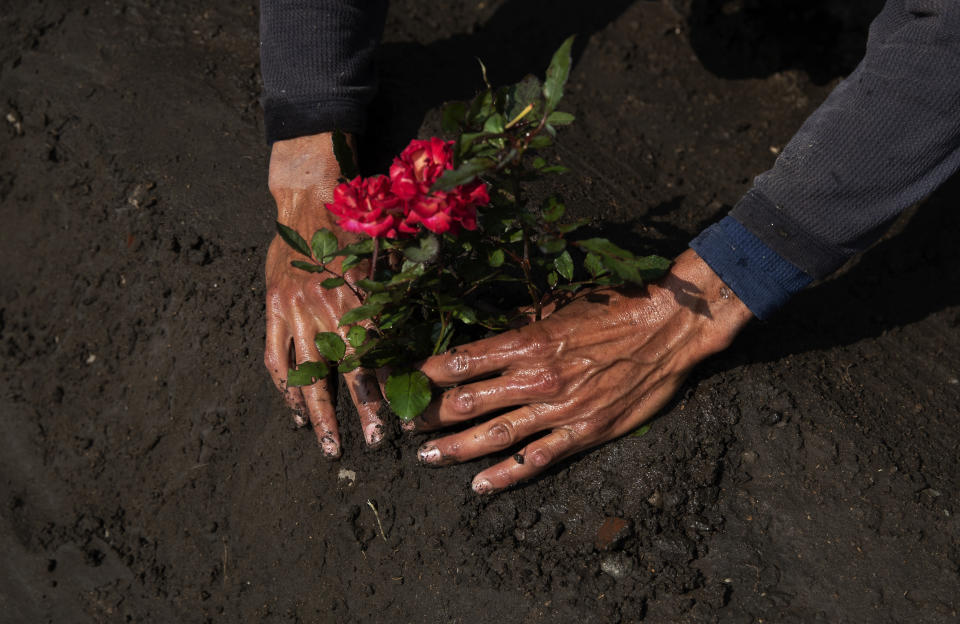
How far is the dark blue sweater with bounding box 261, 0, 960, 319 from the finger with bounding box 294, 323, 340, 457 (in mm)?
1146

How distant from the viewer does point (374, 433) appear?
2.07 meters

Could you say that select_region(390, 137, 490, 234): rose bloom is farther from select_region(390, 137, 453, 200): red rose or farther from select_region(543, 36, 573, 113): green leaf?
select_region(543, 36, 573, 113): green leaf

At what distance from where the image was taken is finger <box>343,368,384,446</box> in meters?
2.05

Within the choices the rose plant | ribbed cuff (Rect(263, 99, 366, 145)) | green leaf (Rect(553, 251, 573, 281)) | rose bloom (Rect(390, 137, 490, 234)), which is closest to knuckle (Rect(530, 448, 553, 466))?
the rose plant

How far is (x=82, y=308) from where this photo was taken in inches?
108

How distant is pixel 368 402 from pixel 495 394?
40 centimetres

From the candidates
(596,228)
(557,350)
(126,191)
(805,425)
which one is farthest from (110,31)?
(805,425)

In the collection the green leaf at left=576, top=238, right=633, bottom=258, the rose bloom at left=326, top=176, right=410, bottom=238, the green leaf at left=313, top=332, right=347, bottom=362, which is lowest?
the green leaf at left=313, top=332, right=347, bottom=362

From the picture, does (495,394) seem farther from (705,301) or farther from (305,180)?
(305,180)

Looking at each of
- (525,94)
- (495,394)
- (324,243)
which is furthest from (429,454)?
(525,94)

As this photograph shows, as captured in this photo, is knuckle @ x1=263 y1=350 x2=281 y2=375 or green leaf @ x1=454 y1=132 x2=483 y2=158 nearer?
green leaf @ x1=454 y1=132 x2=483 y2=158

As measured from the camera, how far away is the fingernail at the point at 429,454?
1986 millimetres

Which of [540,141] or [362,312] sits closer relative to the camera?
[540,141]

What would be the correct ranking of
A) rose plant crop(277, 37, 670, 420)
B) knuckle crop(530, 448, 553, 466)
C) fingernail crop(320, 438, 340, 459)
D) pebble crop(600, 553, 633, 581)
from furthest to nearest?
fingernail crop(320, 438, 340, 459)
pebble crop(600, 553, 633, 581)
knuckle crop(530, 448, 553, 466)
rose plant crop(277, 37, 670, 420)
